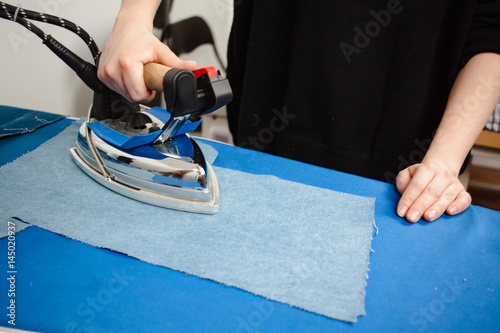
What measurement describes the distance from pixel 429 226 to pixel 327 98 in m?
0.54

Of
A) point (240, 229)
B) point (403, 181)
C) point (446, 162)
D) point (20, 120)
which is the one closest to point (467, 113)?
point (446, 162)

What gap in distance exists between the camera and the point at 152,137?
2.64 ft

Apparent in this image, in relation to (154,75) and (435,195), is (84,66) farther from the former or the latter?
(435,195)

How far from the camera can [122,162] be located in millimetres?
785

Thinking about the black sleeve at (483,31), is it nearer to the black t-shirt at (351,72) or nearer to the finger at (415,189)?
the black t-shirt at (351,72)

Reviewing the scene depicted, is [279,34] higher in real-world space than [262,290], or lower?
higher

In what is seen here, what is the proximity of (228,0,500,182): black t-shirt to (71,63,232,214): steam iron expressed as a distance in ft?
1.42

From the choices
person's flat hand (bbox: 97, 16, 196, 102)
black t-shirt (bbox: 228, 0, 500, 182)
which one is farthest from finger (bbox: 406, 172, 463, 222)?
person's flat hand (bbox: 97, 16, 196, 102)

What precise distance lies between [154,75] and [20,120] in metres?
0.59

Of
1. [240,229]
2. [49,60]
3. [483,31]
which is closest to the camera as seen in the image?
[240,229]

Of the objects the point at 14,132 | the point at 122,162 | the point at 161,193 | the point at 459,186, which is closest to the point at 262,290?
the point at 161,193

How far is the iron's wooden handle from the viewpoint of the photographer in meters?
0.73

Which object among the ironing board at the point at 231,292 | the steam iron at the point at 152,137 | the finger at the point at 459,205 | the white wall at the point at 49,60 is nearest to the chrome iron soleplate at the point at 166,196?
the steam iron at the point at 152,137

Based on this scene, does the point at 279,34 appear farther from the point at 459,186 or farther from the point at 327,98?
the point at 459,186
